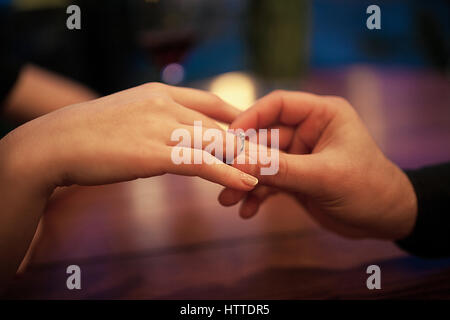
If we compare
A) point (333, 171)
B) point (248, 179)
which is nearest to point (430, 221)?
point (333, 171)

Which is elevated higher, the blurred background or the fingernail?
the blurred background

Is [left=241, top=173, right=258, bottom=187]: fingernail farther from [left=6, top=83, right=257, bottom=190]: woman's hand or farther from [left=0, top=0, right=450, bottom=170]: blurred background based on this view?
[left=0, top=0, right=450, bottom=170]: blurred background

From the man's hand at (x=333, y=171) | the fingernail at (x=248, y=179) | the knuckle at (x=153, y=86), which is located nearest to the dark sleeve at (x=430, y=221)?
the man's hand at (x=333, y=171)

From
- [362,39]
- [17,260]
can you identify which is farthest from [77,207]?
[362,39]

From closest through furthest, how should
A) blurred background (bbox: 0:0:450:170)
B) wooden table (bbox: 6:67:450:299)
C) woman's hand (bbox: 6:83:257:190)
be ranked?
woman's hand (bbox: 6:83:257:190), wooden table (bbox: 6:67:450:299), blurred background (bbox: 0:0:450:170)

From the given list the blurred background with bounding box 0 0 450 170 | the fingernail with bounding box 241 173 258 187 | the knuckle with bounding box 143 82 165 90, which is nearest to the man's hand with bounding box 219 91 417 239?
the fingernail with bounding box 241 173 258 187

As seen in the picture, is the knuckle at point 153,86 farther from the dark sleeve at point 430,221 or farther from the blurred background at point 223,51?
the blurred background at point 223,51

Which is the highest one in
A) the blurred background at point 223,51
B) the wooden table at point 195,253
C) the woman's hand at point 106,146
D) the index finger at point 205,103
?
the blurred background at point 223,51

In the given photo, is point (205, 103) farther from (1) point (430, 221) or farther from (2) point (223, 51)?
(2) point (223, 51)
